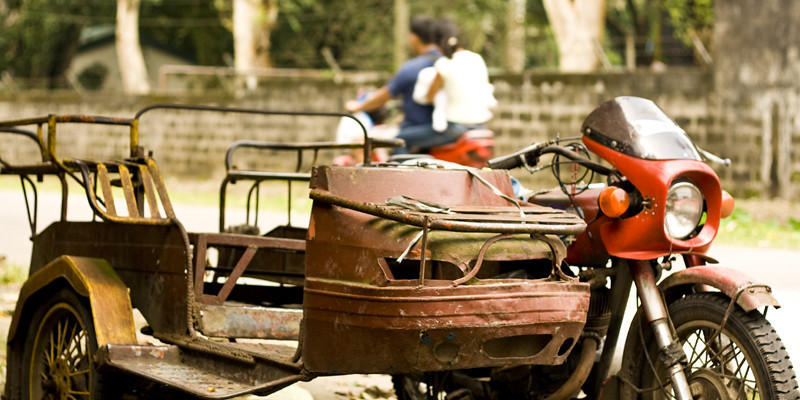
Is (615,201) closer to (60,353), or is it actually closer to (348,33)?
(60,353)

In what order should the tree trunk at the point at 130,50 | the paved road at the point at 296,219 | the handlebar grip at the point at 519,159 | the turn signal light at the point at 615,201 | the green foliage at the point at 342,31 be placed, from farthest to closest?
the green foliage at the point at 342,31 < the tree trunk at the point at 130,50 < the paved road at the point at 296,219 < the handlebar grip at the point at 519,159 < the turn signal light at the point at 615,201

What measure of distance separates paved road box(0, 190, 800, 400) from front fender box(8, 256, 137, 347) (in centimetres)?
101

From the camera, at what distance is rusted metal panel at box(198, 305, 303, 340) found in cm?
476

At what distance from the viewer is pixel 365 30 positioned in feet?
111

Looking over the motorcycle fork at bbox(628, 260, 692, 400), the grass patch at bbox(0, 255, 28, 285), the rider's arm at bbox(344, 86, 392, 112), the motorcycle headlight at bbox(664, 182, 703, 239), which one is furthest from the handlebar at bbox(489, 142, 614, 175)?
the grass patch at bbox(0, 255, 28, 285)

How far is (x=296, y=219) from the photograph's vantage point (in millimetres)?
12602

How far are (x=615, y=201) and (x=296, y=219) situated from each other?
8797mm

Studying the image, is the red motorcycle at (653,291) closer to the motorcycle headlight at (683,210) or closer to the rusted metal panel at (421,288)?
the motorcycle headlight at (683,210)

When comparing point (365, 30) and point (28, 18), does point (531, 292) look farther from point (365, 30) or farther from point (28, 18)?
point (28, 18)

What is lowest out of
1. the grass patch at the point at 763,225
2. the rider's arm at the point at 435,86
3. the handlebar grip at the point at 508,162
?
the grass patch at the point at 763,225

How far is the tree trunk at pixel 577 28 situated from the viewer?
1927 cm

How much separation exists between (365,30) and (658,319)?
3041 cm

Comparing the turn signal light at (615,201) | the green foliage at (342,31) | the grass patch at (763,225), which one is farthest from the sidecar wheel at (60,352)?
the green foliage at (342,31)

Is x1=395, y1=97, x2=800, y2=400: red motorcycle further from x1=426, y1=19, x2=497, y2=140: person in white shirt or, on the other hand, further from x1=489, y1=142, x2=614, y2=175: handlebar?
x1=426, y1=19, x2=497, y2=140: person in white shirt
